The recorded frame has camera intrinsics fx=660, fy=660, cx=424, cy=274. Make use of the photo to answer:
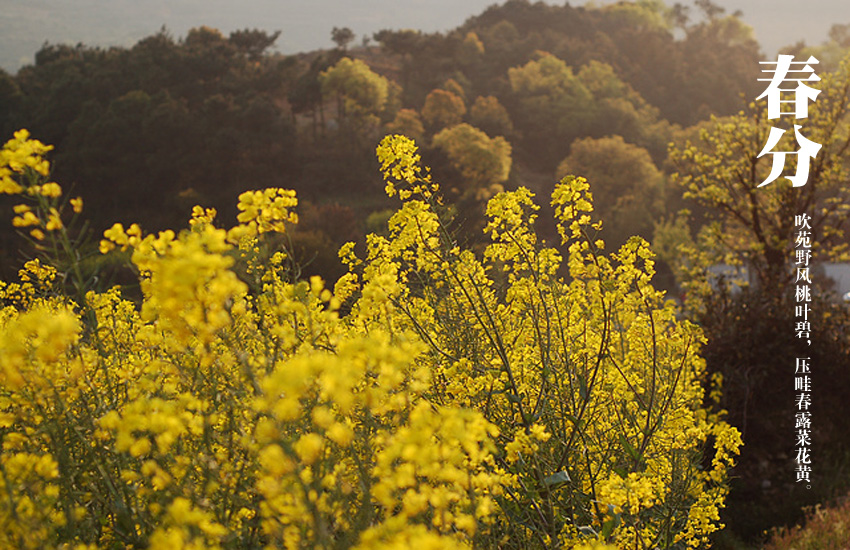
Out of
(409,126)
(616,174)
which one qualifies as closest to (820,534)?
(616,174)

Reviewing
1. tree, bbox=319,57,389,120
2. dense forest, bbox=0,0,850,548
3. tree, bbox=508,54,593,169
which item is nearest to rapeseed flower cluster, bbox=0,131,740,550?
dense forest, bbox=0,0,850,548

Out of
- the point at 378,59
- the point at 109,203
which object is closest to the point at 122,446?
the point at 109,203

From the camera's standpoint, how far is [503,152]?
3172cm

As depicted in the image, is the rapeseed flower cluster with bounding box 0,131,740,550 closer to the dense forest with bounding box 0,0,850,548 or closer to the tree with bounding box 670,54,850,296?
the dense forest with bounding box 0,0,850,548

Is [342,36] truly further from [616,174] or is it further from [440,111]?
[616,174]

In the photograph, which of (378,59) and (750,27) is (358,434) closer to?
(378,59)

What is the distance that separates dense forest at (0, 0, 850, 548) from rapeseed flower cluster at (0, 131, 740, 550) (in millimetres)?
3029

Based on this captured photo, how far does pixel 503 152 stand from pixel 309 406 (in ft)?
98.9

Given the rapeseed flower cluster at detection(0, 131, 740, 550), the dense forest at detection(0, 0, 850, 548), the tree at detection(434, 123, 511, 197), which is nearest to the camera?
the rapeseed flower cluster at detection(0, 131, 740, 550)

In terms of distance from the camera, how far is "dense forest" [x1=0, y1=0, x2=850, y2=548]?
31.0ft

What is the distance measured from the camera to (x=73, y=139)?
3231 centimetres

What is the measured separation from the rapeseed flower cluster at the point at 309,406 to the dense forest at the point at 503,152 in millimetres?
3029

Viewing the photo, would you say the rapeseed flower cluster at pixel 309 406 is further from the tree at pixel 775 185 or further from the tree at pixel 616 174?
the tree at pixel 616 174

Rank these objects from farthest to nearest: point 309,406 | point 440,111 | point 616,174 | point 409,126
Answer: point 440,111 → point 409,126 → point 616,174 → point 309,406
